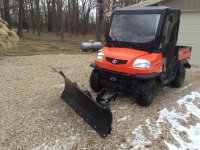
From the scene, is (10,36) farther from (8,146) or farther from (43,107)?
(8,146)

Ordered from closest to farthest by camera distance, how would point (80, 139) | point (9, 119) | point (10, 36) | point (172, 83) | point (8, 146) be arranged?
point (8, 146) → point (80, 139) → point (9, 119) → point (172, 83) → point (10, 36)

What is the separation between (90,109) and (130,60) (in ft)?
4.64

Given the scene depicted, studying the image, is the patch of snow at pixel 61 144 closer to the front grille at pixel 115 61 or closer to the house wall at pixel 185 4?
the front grille at pixel 115 61

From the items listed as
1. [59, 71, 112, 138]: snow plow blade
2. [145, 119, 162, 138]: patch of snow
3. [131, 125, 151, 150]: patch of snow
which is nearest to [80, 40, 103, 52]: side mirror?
[59, 71, 112, 138]: snow plow blade

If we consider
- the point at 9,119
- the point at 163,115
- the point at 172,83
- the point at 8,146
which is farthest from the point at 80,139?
the point at 172,83

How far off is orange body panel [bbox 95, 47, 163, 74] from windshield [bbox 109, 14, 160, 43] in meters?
0.33

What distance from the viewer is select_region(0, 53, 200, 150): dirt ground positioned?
13.5 feet

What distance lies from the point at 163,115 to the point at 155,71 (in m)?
0.91

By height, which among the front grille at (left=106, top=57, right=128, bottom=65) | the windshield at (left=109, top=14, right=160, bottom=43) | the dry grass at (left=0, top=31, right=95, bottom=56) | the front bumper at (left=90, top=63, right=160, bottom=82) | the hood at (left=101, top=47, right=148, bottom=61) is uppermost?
the windshield at (left=109, top=14, right=160, bottom=43)

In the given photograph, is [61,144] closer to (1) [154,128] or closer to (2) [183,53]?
(1) [154,128]

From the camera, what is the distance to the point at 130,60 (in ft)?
17.5

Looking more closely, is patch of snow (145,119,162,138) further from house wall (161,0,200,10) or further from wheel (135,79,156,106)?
house wall (161,0,200,10)

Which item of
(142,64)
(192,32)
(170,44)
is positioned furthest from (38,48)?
(142,64)

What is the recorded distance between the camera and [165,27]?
588 cm
